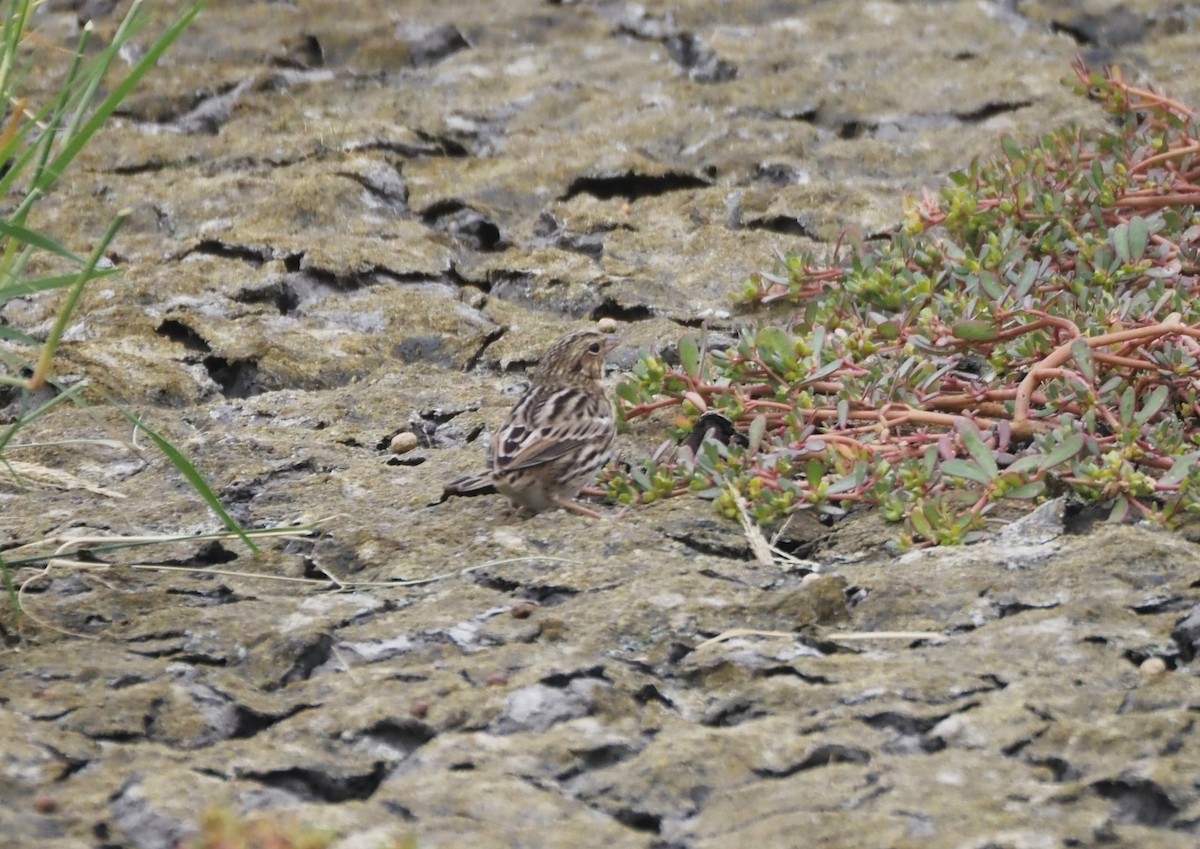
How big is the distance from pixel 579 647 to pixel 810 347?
176cm

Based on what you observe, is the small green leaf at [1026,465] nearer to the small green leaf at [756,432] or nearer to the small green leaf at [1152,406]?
the small green leaf at [1152,406]

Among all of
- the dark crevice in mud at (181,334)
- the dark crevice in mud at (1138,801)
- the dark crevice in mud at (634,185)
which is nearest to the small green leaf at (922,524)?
the dark crevice in mud at (1138,801)

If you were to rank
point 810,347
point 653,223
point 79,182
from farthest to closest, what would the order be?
point 79,182
point 653,223
point 810,347

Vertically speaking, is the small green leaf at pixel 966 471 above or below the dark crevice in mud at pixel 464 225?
above

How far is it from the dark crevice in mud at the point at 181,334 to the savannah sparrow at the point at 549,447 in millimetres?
1491

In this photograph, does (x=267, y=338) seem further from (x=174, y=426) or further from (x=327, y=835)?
(x=327, y=835)

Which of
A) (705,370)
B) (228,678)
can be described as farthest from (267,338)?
(228,678)

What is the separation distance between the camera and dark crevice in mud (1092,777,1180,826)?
2641mm

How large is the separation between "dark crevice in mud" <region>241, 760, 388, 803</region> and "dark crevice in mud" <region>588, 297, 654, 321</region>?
374cm

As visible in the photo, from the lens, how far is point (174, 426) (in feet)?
17.8

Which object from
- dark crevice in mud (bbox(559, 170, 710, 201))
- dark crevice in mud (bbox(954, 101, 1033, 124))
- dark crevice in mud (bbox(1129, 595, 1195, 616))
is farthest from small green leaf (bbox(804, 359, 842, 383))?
dark crevice in mud (bbox(954, 101, 1033, 124))

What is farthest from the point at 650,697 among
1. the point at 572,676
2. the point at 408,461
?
the point at 408,461

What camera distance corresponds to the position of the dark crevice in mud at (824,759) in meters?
2.93

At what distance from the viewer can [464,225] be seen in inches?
291
